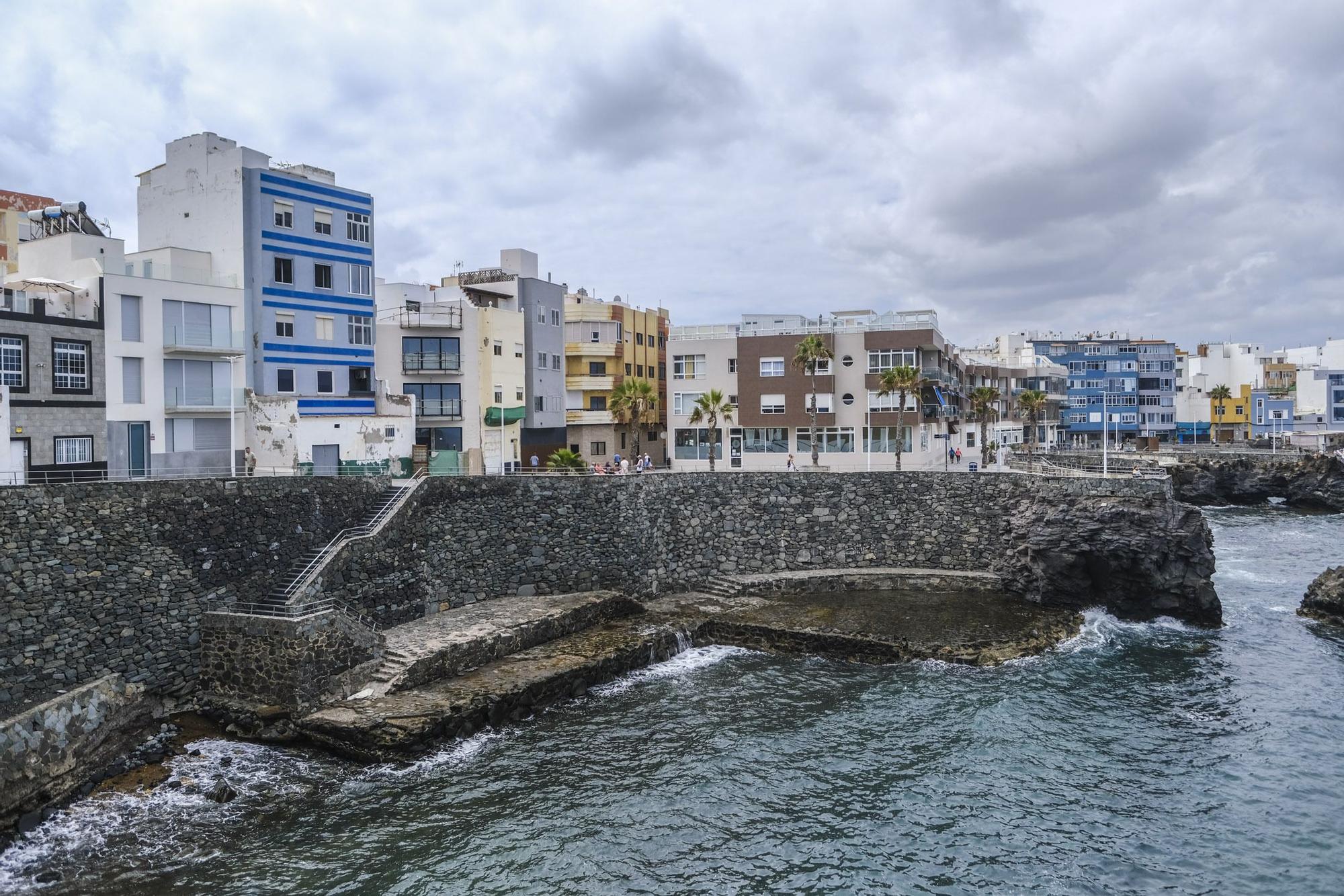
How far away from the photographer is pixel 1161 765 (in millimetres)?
26344

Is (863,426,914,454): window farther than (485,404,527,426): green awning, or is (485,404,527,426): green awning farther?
(485,404,527,426): green awning

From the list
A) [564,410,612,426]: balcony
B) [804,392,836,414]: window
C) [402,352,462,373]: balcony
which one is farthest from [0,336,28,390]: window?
[804,392,836,414]: window

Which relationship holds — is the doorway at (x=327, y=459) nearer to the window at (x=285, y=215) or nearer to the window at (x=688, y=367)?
the window at (x=285, y=215)

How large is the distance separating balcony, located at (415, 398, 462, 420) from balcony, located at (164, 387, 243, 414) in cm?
1521

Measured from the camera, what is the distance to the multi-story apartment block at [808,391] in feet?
188

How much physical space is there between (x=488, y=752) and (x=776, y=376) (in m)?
37.4

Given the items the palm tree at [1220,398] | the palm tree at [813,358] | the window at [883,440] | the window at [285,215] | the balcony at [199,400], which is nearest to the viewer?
the balcony at [199,400]

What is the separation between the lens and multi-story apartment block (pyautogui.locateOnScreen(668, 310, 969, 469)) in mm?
57406

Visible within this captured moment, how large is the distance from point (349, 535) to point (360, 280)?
19.0 m

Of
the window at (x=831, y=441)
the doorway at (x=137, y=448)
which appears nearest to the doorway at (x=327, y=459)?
the doorway at (x=137, y=448)

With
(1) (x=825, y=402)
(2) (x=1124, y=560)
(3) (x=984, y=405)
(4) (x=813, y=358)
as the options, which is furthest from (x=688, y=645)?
(3) (x=984, y=405)

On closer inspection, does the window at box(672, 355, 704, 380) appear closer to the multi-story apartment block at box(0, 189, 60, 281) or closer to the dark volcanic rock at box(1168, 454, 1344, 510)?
the multi-story apartment block at box(0, 189, 60, 281)

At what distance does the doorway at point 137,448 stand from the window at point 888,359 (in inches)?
1636

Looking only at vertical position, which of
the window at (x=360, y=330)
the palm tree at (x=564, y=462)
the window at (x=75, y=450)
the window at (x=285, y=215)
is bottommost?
the palm tree at (x=564, y=462)
